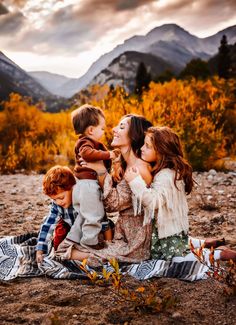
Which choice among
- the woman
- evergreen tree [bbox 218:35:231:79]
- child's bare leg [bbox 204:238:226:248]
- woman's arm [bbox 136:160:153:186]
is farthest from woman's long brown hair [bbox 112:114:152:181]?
evergreen tree [bbox 218:35:231:79]

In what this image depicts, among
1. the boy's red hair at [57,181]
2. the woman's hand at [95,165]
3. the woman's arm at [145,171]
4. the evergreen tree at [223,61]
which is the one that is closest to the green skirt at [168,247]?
the woman's arm at [145,171]

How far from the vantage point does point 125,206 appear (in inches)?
131

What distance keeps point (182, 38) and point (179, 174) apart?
13346 centimetres

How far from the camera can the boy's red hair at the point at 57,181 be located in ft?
11.4

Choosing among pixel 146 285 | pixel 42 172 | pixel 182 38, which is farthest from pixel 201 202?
pixel 182 38

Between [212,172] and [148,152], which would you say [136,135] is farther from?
[212,172]

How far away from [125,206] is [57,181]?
65 centimetres

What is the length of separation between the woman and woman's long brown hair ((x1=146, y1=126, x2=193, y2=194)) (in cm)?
17

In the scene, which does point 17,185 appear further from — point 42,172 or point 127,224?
point 127,224

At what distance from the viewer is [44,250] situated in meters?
3.54

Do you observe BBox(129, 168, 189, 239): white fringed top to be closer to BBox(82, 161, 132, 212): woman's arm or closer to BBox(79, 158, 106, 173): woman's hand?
BBox(82, 161, 132, 212): woman's arm

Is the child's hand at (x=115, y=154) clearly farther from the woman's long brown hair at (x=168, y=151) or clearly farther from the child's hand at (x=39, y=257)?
the child's hand at (x=39, y=257)

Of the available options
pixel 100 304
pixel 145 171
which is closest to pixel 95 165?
pixel 145 171

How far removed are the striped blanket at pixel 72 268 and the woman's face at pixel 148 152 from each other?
0.86 metres
